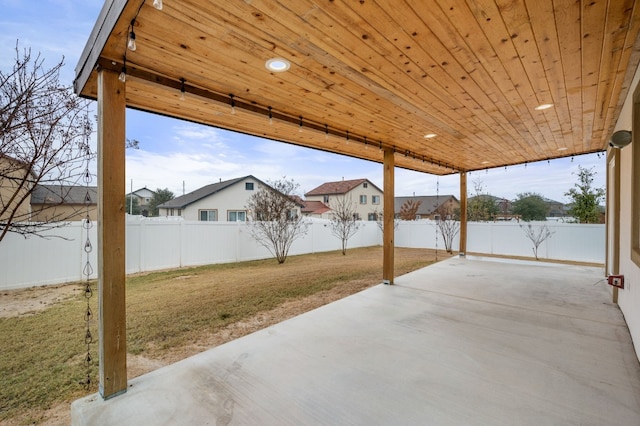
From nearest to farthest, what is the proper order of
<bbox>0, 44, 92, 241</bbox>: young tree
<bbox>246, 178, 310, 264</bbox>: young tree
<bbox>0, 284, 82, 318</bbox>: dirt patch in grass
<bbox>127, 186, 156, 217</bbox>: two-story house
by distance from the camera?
<bbox>0, 44, 92, 241</bbox>: young tree
<bbox>0, 284, 82, 318</bbox>: dirt patch in grass
<bbox>246, 178, 310, 264</bbox>: young tree
<bbox>127, 186, 156, 217</bbox>: two-story house

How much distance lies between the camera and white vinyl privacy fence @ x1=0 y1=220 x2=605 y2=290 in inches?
189

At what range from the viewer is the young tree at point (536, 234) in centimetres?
768

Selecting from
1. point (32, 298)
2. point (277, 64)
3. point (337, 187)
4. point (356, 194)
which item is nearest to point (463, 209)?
point (277, 64)

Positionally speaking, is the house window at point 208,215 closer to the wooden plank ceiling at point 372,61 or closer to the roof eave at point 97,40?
the wooden plank ceiling at point 372,61

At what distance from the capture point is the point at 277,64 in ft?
6.93

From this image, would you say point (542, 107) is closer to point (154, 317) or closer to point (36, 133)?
point (36, 133)

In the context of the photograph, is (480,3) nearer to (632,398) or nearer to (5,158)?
(632,398)

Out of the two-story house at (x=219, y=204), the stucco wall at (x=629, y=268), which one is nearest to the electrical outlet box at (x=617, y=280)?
the stucco wall at (x=629, y=268)

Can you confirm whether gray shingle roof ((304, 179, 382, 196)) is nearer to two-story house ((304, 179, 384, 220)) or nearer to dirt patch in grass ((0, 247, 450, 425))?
two-story house ((304, 179, 384, 220))

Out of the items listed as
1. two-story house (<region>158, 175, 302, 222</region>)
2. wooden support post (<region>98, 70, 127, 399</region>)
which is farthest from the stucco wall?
two-story house (<region>158, 175, 302, 222</region>)

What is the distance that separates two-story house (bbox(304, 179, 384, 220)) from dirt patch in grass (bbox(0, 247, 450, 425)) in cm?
1541

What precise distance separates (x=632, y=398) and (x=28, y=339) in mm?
5099

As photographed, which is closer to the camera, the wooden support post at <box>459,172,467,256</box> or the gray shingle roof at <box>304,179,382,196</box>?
the wooden support post at <box>459,172,467,256</box>

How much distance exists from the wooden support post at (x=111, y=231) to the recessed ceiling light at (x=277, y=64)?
986mm
